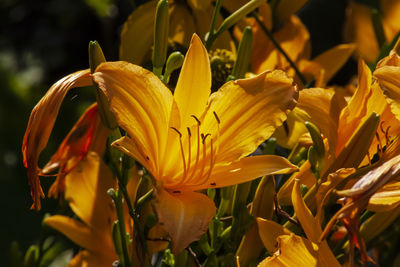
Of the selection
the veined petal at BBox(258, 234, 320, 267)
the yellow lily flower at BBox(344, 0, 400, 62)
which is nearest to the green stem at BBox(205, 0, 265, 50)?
the veined petal at BBox(258, 234, 320, 267)

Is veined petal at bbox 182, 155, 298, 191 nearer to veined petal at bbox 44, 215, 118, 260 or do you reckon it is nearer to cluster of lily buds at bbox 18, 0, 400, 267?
cluster of lily buds at bbox 18, 0, 400, 267

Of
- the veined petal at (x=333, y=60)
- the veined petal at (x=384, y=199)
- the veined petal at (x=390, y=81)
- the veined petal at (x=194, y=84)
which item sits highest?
the veined petal at (x=194, y=84)

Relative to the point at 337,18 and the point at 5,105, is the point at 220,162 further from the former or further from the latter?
the point at 5,105

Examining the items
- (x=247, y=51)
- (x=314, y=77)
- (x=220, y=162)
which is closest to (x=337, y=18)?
(x=314, y=77)

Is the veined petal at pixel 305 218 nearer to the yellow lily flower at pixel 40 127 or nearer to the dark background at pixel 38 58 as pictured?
the yellow lily flower at pixel 40 127

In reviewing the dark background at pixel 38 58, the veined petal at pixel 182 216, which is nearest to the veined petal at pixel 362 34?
the dark background at pixel 38 58

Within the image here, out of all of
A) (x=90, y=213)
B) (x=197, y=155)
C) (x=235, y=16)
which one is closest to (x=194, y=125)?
(x=197, y=155)
